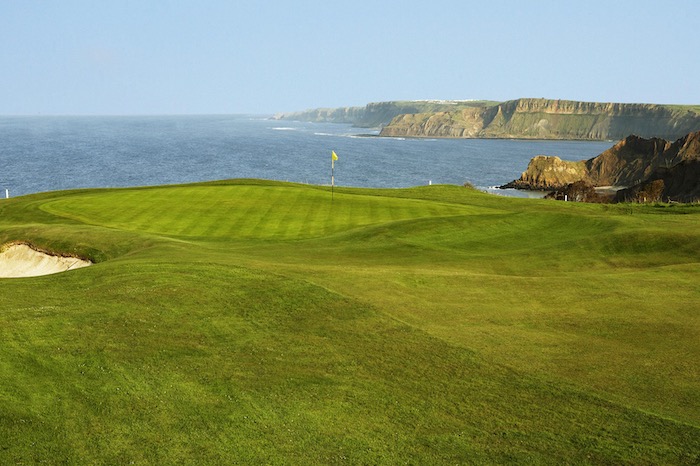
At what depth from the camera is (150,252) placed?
25.2m

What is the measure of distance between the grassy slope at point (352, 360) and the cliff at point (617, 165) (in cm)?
12684

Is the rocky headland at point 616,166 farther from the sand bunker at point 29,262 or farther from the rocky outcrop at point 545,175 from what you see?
the sand bunker at point 29,262

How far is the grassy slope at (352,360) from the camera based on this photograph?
34.5 ft

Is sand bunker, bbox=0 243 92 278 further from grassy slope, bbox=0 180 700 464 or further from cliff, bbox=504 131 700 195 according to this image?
cliff, bbox=504 131 700 195

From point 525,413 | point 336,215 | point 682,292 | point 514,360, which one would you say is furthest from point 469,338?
point 336,215

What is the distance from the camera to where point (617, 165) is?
161 metres

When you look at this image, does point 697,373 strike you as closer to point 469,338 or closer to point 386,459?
point 469,338

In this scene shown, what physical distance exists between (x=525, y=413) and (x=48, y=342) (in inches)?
337

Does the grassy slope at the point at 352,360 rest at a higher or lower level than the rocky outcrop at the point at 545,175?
higher

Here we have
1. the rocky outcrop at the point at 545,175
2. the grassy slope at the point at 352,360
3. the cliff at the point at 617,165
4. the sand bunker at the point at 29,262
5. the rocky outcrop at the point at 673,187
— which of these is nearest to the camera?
the grassy slope at the point at 352,360

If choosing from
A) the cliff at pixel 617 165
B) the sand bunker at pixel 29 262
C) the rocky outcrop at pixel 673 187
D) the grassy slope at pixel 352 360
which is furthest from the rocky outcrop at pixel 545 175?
the grassy slope at pixel 352 360

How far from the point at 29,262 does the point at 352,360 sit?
22.5 meters

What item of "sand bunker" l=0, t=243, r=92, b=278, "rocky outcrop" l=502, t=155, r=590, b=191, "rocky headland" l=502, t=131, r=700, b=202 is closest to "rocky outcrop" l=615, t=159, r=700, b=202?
"rocky headland" l=502, t=131, r=700, b=202

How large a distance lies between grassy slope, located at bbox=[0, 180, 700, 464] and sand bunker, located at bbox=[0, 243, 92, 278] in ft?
19.6
